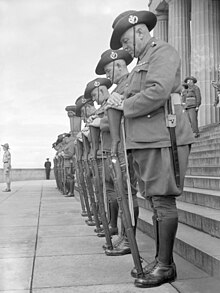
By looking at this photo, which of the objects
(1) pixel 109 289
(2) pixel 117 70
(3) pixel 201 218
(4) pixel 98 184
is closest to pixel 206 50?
(4) pixel 98 184

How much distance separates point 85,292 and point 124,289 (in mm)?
293

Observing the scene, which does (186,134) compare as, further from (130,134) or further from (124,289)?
(124,289)

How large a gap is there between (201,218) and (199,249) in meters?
0.96

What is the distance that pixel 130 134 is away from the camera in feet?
12.7

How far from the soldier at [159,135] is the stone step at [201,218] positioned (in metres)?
1.14

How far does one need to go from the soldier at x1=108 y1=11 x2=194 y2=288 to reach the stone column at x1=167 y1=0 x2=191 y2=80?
1919 centimetres

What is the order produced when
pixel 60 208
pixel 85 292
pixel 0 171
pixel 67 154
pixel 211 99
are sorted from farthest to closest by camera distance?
1. pixel 0 171
2. pixel 211 99
3. pixel 67 154
4. pixel 60 208
5. pixel 85 292

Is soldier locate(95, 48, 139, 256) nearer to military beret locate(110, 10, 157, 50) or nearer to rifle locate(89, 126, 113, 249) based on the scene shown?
rifle locate(89, 126, 113, 249)

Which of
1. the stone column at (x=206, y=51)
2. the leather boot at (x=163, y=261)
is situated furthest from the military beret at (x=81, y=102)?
the stone column at (x=206, y=51)

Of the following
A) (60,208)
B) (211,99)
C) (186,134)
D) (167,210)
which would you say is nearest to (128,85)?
(186,134)

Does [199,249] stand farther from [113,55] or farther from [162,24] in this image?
[162,24]

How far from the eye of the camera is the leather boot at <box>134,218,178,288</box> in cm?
371

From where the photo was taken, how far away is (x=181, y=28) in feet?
73.3

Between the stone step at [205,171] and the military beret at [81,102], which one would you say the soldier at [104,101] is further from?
the stone step at [205,171]
